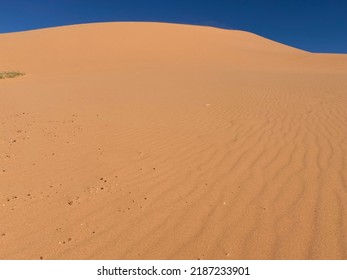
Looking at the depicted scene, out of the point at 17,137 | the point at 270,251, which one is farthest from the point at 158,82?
the point at 270,251

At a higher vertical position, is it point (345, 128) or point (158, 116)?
point (158, 116)

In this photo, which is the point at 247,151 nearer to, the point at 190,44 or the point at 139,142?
the point at 139,142

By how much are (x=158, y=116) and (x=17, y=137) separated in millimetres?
3292

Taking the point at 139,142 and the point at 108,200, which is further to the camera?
the point at 139,142

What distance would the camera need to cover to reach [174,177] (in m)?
4.38

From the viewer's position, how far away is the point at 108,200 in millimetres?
3742

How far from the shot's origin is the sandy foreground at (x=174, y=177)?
300cm

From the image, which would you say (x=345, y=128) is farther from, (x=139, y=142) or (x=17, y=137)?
(x=17, y=137)

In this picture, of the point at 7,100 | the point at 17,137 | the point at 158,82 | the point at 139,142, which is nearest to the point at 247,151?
the point at 139,142

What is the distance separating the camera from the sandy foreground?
300 cm

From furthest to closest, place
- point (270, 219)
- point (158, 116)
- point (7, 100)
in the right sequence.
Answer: point (7, 100) → point (158, 116) → point (270, 219)
